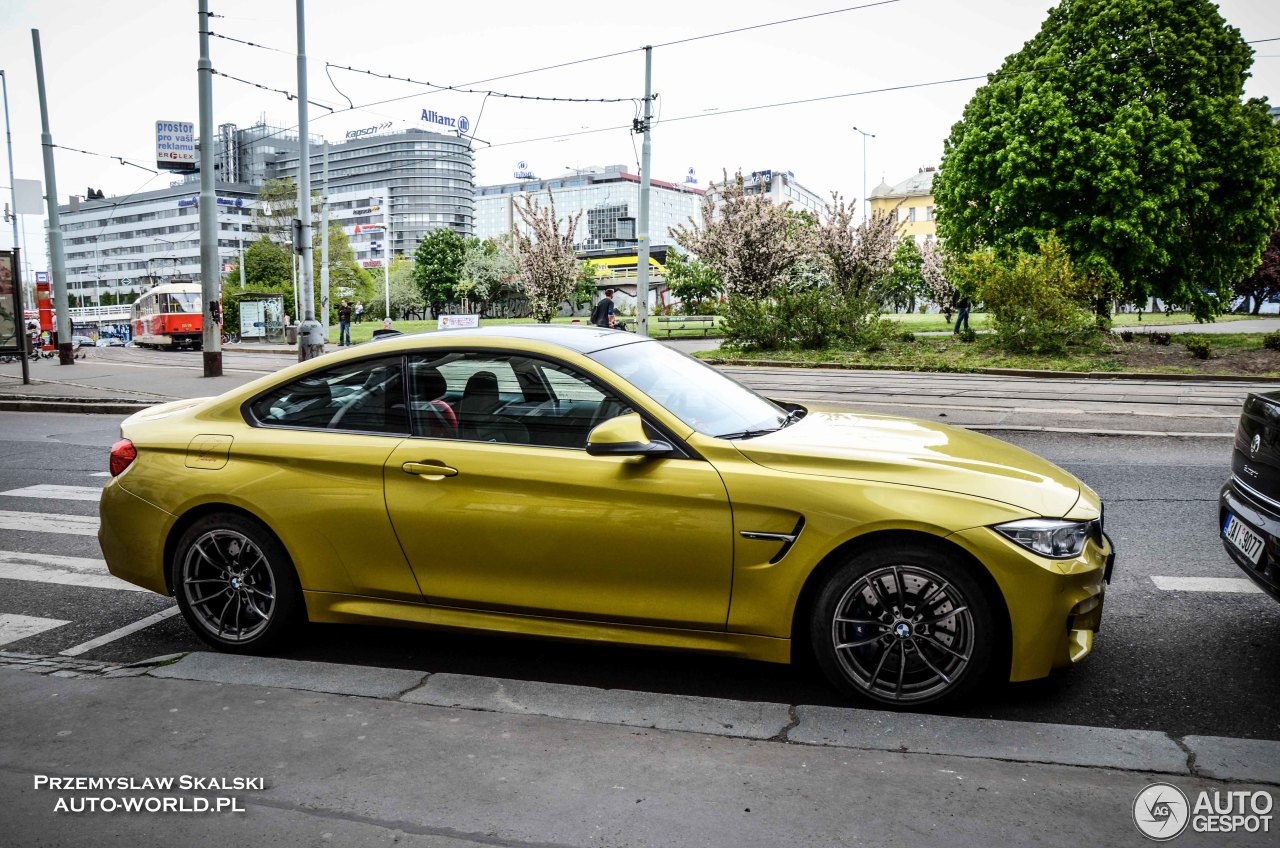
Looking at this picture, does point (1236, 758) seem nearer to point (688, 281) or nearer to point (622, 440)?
point (622, 440)

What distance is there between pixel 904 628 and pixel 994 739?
483 millimetres

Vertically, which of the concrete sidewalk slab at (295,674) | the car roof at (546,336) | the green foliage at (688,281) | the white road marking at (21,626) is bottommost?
the white road marking at (21,626)

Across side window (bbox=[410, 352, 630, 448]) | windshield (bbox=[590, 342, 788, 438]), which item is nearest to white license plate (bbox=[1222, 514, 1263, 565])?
windshield (bbox=[590, 342, 788, 438])

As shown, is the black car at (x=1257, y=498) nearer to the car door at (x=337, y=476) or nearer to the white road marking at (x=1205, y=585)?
the white road marking at (x=1205, y=585)

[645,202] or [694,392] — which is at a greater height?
[645,202]

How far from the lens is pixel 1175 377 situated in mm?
19109

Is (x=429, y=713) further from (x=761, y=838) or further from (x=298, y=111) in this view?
(x=298, y=111)

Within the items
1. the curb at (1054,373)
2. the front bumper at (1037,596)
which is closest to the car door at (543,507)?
the front bumper at (1037,596)

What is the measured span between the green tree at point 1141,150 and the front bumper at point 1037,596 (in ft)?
81.4

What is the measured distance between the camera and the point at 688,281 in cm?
6512

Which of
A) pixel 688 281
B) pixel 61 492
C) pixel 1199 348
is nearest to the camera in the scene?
pixel 61 492

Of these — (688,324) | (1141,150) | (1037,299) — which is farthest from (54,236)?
(688,324)

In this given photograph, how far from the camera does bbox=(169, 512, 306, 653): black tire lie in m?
4.35

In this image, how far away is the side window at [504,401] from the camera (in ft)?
13.3
